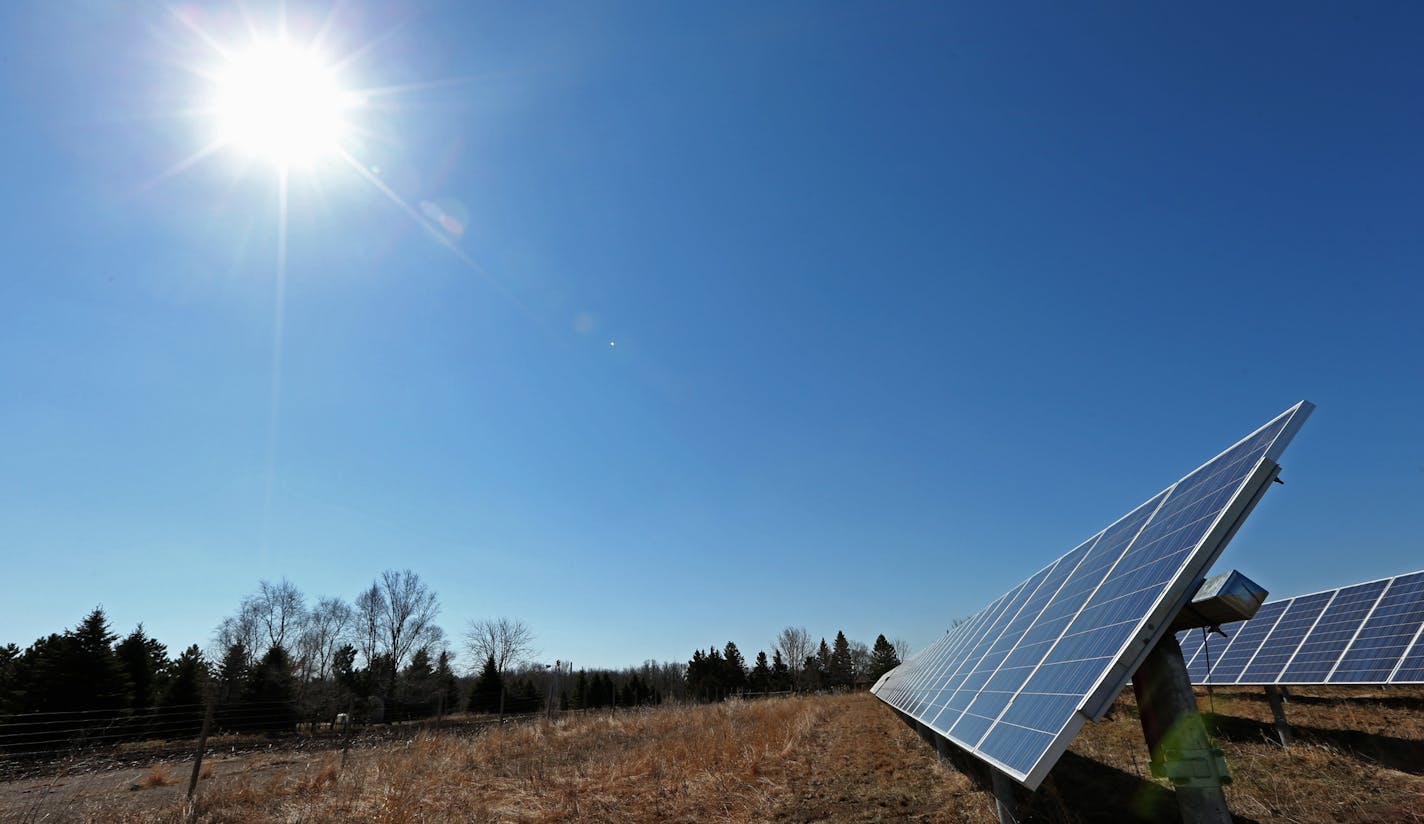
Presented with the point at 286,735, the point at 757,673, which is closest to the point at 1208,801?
the point at 286,735

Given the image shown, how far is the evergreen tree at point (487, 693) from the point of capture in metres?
53.2

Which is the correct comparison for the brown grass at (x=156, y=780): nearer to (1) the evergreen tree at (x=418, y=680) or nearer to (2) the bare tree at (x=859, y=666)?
(1) the evergreen tree at (x=418, y=680)

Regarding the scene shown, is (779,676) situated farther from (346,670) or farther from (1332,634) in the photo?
(1332,634)

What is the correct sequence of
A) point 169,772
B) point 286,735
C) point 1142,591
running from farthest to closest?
point 286,735
point 169,772
point 1142,591

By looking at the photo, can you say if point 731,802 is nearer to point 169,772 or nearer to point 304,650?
point 169,772

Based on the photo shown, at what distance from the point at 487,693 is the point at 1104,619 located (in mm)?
59936

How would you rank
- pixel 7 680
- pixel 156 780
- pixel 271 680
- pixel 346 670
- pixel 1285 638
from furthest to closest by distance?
pixel 346 670 < pixel 271 680 < pixel 7 680 < pixel 1285 638 < pixel 156 780

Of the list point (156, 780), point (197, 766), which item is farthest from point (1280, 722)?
point (156, 780)

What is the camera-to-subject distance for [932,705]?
11.9 metres

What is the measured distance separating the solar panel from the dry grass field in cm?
176

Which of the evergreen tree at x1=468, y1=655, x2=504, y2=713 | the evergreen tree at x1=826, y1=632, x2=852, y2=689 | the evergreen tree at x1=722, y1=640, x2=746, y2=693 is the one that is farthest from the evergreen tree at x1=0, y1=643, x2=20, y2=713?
the evergreen tree at x1=826, y1=632, x2=852, y2=689

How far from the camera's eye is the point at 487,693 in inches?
2165

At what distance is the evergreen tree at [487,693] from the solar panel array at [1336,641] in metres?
48.3

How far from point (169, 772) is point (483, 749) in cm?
792
